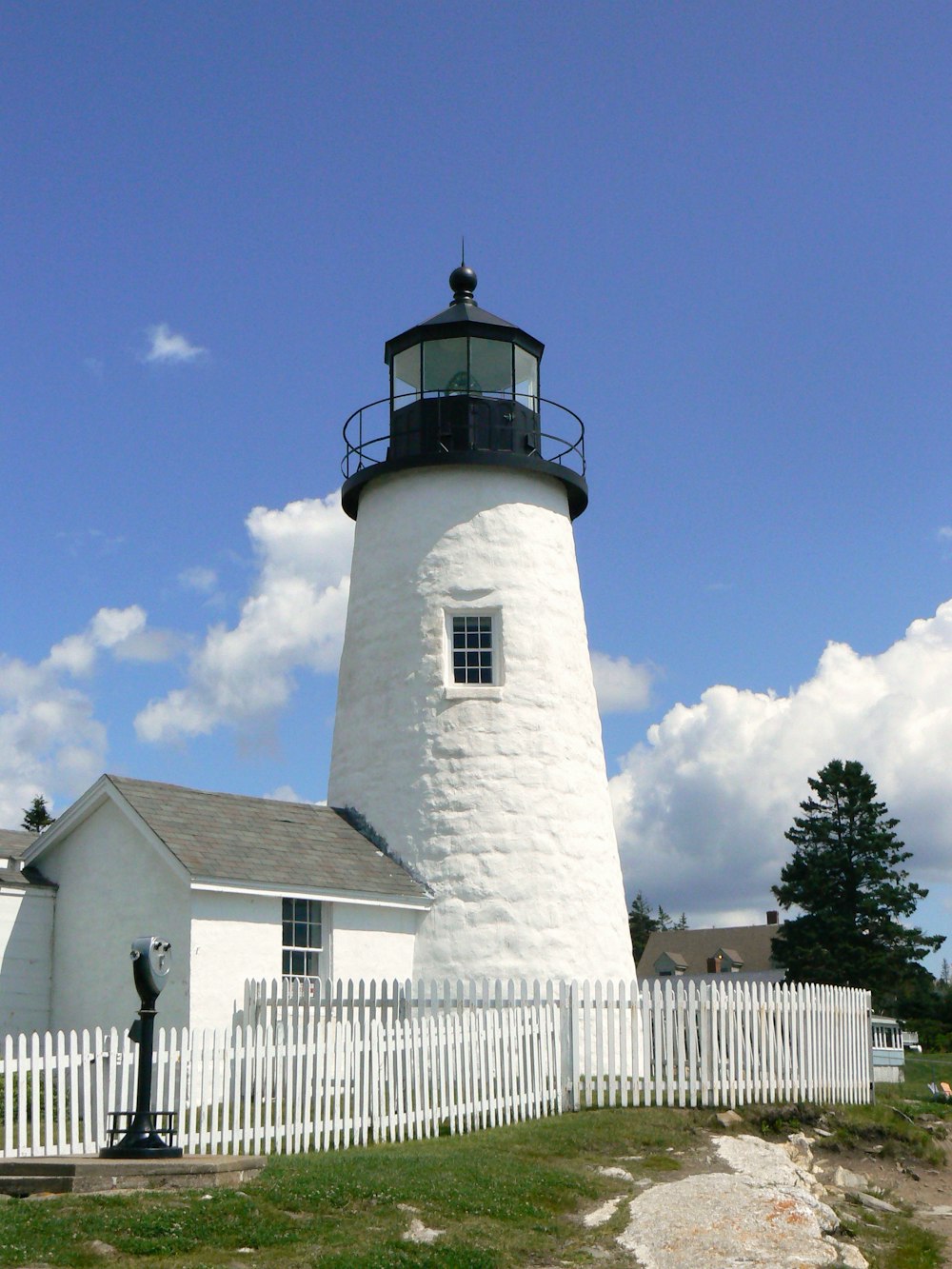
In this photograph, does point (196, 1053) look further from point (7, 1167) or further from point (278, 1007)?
→ point (278, 1007)

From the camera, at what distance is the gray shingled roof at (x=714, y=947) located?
66000 millimetres

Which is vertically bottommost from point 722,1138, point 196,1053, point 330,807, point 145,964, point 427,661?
point 722,1138

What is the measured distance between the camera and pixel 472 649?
2125 centimetres

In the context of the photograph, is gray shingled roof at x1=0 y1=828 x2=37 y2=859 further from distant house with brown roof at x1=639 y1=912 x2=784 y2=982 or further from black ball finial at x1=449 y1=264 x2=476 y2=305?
distant house with brown roof at x1=639 y1=912 x2=784 y2=982

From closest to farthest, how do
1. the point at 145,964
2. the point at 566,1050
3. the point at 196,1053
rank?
the point at 145,964 → the point at 196,1053 → the point at 566,1050

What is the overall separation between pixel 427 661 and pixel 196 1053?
915 cm

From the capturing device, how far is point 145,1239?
349 inches

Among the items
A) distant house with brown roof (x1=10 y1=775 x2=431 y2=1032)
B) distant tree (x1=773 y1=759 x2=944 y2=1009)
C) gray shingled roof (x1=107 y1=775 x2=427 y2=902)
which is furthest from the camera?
distant tree (x1=773 y1=759 x2=944 y2=1009)

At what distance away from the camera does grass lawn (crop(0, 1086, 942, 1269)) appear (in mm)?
8812

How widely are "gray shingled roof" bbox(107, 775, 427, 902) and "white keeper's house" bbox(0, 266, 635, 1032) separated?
4 centimetres

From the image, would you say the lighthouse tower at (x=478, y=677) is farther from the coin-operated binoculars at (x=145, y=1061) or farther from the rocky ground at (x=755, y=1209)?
the coin-operated binoculars at (x=145, y=1061)

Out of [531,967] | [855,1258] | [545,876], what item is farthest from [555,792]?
[855,1258]

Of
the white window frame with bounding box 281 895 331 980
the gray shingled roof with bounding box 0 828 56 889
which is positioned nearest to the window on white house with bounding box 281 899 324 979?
the white window frame with bounding box 281 895 331 980

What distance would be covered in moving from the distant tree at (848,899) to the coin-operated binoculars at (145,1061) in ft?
115
